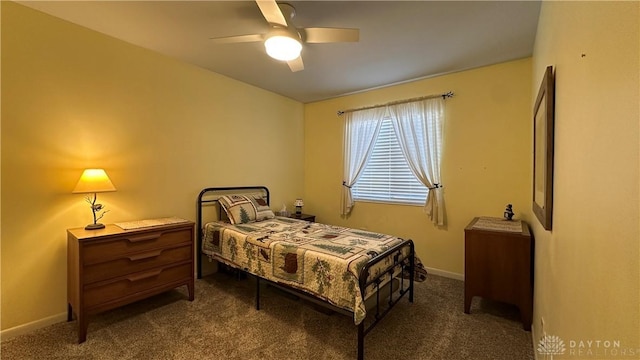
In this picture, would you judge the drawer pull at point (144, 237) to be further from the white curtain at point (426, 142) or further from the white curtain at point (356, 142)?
the white curtain at point (426, 142)

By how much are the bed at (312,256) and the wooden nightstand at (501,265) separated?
543 mm

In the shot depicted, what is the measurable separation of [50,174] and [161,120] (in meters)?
1.08

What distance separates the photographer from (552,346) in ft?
4.21

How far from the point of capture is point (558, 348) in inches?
45.6

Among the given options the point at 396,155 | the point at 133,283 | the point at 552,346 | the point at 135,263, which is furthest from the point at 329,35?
the point at 133,283

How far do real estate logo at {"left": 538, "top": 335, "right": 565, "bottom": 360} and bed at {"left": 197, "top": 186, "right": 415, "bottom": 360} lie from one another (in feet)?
3.23

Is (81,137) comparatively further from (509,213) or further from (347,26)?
(509,213)

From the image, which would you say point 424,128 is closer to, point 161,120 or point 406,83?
point 406,83

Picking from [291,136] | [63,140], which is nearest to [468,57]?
[291,136]

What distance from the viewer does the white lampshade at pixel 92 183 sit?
219 cm

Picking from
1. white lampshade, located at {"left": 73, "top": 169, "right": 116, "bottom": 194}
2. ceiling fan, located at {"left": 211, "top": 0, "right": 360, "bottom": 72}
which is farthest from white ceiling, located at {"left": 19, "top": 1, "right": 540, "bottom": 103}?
white lampshade, located at {"left": 73, "top": 169, "right": 116, "bottom": 194}

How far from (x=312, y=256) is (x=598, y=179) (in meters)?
1.73

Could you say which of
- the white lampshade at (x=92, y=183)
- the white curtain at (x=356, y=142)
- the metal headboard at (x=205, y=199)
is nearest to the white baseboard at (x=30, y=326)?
the white lampshade at (x=92, y=183)

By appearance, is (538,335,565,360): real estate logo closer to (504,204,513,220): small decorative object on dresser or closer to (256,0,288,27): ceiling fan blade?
(504,204,513,220): small decorative object on dresser
